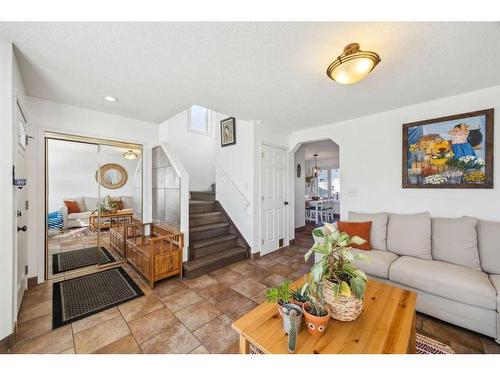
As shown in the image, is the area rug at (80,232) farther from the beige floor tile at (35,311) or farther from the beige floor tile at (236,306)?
the beige floor tile at (236,306)

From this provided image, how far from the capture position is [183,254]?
2.83 metres

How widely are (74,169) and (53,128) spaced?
627 millimetres

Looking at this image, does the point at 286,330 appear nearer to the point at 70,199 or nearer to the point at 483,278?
the point at 483,278

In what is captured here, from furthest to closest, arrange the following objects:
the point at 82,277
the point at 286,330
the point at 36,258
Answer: the point at 82,277 → the point at 36,258 → the point at 286,330

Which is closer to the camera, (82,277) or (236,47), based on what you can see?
(236,47)

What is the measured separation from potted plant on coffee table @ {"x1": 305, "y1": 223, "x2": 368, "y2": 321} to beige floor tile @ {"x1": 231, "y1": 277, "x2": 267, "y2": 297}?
138 cm

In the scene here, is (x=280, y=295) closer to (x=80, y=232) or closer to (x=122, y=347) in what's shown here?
(x=122, y=347)

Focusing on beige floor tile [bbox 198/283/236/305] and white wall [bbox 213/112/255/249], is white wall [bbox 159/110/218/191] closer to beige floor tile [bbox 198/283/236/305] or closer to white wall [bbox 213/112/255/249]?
white wall [bbox 213/112/255/249]

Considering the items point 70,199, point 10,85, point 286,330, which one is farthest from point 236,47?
point 70,199

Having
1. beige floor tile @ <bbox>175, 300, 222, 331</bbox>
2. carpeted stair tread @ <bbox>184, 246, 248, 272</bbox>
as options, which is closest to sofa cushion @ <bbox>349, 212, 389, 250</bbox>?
carpeted stair tread @ <bbox>184, 246, 248, 272</bbox>

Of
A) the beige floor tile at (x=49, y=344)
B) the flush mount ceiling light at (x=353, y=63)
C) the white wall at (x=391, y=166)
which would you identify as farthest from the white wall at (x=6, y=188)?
the white wall at (x=391, y=166)

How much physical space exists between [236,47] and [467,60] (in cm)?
200

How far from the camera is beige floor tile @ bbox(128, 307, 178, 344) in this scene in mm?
1667
